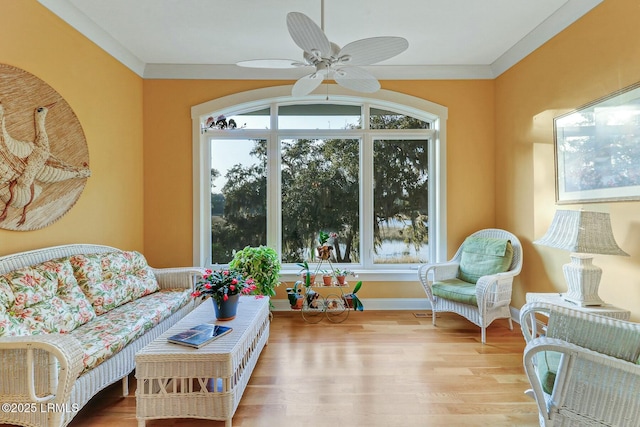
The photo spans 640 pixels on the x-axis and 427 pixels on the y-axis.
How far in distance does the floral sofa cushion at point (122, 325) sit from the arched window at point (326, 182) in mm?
1191

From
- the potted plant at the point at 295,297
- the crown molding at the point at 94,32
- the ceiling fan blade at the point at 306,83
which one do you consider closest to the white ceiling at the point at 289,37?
the crown molding at the point at 94,32

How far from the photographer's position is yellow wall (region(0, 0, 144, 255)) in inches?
89.5

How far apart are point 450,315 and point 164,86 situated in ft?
14.5

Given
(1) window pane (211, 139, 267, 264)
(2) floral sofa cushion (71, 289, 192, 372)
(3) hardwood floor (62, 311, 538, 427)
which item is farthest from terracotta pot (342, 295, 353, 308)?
(2) floral sofa cushion (71, 289, 192, 372)

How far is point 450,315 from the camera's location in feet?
12.2

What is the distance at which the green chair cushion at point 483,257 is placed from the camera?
3221mm

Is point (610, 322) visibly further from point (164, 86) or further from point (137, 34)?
point (164, 86)

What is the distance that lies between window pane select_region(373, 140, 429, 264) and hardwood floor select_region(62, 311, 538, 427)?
39.6 inches

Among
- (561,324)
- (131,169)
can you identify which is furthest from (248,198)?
(561,324)

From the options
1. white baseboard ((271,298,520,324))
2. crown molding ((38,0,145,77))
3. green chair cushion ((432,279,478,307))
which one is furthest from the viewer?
white baseboard ((271,298,520,324))

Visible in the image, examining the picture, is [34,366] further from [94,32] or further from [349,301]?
[94,32]

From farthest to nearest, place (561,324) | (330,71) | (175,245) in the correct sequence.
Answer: (175,245) → (330,71) → (561,324)

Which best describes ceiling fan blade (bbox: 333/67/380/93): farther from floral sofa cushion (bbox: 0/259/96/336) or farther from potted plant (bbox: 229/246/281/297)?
floral sofa cushion (bbox: 0/259/96/336)

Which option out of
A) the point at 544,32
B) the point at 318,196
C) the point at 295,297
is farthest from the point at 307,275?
the point at 544,32
